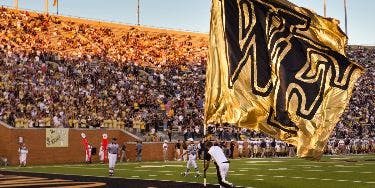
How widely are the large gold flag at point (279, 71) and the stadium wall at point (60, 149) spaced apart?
81.3 feet

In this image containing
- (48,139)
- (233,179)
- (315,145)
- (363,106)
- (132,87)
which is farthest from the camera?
(363,106)

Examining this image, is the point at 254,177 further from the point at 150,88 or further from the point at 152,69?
the point at 152,69

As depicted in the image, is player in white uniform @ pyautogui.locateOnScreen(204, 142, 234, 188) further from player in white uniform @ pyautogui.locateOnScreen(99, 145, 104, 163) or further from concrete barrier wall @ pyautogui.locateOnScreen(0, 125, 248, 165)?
player in white uniform @ pyautogui.locateOnScreen(99, 145, 104, 163)

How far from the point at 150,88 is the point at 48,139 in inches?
522

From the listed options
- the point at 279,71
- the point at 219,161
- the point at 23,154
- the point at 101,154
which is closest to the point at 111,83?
the point at 101,154

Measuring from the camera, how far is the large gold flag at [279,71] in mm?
11305

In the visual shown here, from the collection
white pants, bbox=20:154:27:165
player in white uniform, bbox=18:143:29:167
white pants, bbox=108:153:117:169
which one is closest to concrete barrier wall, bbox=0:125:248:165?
player in white uniform, bbox=18:143:29:167

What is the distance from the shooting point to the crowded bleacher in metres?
38.5

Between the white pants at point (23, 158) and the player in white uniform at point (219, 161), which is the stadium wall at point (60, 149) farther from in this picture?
the player in white uniform at point (219, 161)

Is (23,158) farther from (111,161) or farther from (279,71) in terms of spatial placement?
(279,71)

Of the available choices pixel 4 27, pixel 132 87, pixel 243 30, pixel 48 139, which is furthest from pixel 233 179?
pixel 4 27

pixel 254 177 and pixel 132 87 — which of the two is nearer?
pixel 254 177

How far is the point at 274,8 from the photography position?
1196cm

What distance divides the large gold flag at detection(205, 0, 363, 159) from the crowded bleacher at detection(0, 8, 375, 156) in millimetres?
25554
